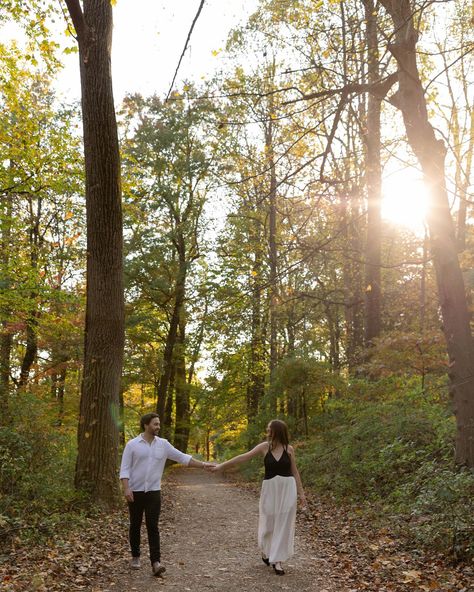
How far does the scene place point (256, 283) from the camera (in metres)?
12.8

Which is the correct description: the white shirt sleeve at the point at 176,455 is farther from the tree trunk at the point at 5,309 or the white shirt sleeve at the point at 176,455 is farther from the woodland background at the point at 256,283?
the tree trunk at the point at 5,309

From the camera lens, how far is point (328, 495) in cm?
→ 1190

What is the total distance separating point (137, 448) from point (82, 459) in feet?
11.8

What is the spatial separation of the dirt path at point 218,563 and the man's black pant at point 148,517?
0.26 meters

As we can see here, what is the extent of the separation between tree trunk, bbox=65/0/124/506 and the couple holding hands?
10.8ft

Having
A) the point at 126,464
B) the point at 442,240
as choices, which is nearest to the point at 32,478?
the point at 126,464

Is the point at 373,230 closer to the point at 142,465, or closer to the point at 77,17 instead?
the point at 77,17

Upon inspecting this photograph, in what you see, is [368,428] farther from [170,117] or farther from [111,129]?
[170,117]

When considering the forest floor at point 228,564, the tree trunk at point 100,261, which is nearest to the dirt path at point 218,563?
the forest floor at point 228,564

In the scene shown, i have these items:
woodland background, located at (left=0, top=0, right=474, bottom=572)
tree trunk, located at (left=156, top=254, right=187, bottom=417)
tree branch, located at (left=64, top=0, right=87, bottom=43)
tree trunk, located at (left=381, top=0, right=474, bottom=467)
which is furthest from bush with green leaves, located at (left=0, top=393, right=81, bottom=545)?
tree trunk, located at (left=156, top=254, right=187, bottom=417)

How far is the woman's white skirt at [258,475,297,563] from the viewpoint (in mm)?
6402

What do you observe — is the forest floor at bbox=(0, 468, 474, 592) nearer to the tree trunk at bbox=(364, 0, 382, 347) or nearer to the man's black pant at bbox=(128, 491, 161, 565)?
the man's black pant at bbox=(128, 491, 161, 565)

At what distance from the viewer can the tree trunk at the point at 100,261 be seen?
31.5 ft

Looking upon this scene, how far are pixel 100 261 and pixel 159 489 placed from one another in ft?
15.6
